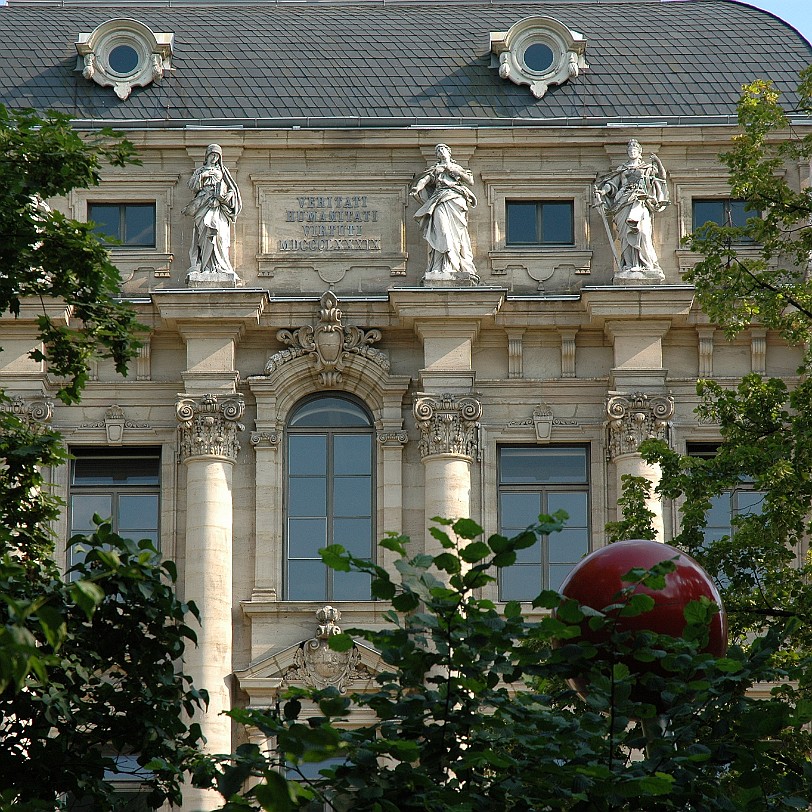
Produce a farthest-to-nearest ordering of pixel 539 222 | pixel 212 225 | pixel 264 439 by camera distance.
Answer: pixel 539 222 → pixel 212 225 → pixel 264 439

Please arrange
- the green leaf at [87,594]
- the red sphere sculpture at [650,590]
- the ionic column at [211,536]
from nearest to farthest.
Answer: the green leaf at [87,594], the red sphere sculpture at [650,590], the ionic column at [211,536]

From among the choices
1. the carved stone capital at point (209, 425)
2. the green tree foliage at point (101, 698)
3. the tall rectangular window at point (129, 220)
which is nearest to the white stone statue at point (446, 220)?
the carved stone capital at point (209, 425)

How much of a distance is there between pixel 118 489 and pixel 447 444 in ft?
17.2

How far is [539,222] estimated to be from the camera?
106 ft

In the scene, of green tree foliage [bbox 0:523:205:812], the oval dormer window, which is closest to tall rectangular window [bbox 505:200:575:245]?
the oval dormer window

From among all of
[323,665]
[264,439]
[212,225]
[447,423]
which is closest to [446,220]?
[447,423]

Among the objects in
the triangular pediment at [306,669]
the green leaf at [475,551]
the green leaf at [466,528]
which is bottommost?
the triangular pediment at [306,669]

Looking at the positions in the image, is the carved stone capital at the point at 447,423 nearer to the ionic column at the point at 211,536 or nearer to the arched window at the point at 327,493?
the arched window at the point at 327,493

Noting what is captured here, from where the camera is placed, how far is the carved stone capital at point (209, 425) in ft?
101

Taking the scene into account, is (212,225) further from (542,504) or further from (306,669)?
(306,669)

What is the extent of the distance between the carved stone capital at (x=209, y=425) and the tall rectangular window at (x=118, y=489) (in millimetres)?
812

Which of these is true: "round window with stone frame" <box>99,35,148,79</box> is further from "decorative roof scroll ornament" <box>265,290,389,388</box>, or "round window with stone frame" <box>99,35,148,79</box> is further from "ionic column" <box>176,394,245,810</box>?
"ionic column" <box>176,394,245,810</box>

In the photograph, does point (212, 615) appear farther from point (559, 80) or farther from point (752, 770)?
point (752, 770)

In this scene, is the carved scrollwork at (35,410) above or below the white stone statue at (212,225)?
below
